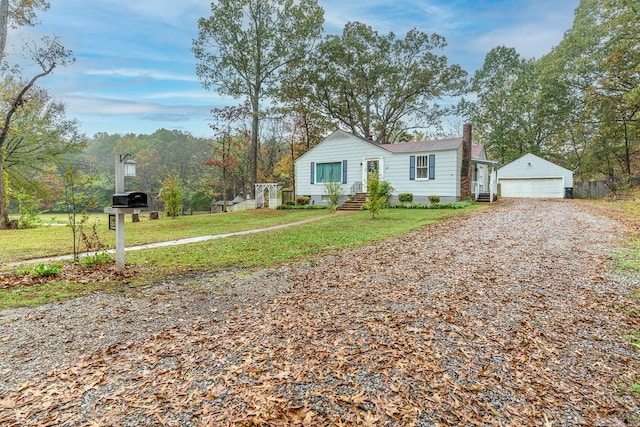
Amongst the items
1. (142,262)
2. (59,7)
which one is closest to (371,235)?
(142,262)

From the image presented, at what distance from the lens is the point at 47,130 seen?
21.2 metres

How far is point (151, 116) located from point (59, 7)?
24.2 meters

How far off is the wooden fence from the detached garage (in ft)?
1.74

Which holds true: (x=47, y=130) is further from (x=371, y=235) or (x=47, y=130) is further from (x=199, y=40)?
(x=371, y=235)

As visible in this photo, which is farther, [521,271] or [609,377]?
[521,271]

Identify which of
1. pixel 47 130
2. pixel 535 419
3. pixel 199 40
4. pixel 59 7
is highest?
pixel 199 40

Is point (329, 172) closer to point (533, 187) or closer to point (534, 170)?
point (534, 170)

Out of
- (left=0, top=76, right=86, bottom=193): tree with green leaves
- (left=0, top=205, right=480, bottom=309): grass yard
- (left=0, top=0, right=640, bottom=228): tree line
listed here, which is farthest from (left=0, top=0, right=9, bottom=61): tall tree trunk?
(left=0, top=76, right=86, bottom=193): tree with green leaves

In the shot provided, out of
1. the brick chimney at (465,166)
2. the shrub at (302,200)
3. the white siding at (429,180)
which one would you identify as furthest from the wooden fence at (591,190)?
the shrub at (302,200)

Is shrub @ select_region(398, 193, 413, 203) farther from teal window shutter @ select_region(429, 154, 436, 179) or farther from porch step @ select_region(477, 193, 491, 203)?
porch step @ select_region(477, 193, 491, 203)

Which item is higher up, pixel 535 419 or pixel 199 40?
pixel 199 40

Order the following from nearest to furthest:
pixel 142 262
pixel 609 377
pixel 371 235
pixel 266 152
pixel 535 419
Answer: pixel 535 419, pixel 609 377, pixel 142 262, pixel 371 235, pixel 266 152

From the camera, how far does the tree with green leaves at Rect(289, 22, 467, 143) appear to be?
2511 centimetres

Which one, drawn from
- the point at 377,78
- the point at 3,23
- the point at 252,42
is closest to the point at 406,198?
the point at 377,78
